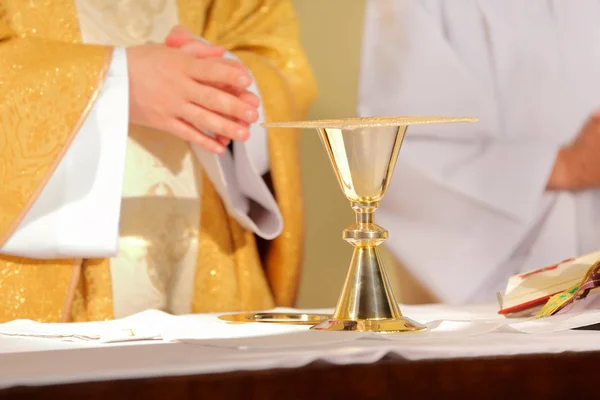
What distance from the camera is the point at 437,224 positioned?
1.60m

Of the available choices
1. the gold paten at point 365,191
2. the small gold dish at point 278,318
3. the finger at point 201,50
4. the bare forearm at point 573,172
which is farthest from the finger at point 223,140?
the bare forearm at point 573,172

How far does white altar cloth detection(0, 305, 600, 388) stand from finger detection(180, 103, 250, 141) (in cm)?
39

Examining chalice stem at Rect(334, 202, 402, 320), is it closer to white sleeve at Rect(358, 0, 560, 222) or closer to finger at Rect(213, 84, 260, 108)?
finger at Rect(213, 84, 260, 108)

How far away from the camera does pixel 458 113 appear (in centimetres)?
159

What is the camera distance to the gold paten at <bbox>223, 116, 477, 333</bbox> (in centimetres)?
85

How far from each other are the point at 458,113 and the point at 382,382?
3.35ft

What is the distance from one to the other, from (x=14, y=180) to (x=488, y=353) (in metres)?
0.79

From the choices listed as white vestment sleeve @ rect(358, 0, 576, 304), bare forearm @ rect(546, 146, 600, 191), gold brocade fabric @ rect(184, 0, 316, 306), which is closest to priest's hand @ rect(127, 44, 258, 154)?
gold brocade fabric @ rect(184, 0, 316, 306)

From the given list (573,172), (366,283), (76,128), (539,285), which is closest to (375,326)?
(366,283)

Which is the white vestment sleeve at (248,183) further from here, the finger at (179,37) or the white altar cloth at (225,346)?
the white altar cloth at (225,346)

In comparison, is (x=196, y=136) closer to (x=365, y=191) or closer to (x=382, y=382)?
(x=365, y=191)

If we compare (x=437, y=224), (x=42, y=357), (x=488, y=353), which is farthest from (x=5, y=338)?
(x=437, y=224)

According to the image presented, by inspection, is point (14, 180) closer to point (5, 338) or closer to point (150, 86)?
point (150, 86)

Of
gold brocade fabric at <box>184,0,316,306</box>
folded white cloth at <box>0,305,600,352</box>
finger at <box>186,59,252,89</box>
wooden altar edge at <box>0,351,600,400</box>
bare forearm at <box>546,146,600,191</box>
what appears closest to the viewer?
wooden altar edge at <box>0,351,600,400</box>
